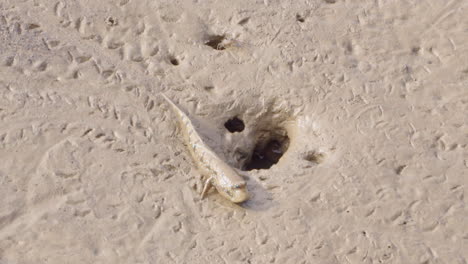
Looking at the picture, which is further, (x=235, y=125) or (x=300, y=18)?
(x=300, y=18)

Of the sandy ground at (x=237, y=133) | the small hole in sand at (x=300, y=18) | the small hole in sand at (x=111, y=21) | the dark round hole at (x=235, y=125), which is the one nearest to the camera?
the sandy ground at (x=237, y=133)

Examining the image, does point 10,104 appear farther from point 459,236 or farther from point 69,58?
point 459,236

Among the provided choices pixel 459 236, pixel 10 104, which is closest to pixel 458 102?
pixel 459 236

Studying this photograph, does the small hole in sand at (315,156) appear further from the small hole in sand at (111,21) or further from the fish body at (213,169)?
the small hole in sand at (111,21)

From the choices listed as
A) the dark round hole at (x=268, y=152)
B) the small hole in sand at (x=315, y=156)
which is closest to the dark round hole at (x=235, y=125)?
the dark round hole at (x=268, y=152)

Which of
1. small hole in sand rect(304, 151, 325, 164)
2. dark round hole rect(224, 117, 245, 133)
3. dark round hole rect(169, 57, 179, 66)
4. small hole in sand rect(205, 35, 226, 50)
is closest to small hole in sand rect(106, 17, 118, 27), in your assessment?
dark round hole rect(169, 57, 179, 66)

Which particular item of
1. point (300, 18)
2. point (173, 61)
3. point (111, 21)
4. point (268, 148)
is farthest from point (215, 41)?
point (268, 148)

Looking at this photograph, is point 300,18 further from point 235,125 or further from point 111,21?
point 111,21
